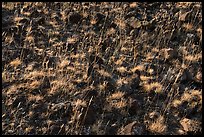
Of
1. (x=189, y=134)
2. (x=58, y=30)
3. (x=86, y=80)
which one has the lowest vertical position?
(x=189, y=134)

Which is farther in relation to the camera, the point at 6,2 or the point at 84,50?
the point at 6,2

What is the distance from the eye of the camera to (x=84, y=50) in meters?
7.86

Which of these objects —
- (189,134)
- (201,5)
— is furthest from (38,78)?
(201,5)

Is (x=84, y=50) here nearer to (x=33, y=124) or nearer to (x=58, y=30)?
(x=58, y=30)

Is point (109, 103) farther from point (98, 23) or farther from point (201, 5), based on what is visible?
point (201, 5)

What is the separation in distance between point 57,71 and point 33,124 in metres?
1.32

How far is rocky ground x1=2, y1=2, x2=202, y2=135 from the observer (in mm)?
6297

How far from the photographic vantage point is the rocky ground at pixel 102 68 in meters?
6.30

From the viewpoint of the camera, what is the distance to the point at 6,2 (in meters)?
9.20

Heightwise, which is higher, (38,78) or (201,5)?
(201,5)

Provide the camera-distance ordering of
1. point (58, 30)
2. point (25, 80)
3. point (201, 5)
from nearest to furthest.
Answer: point (25, 80), point (58, 30), point (201, 5)

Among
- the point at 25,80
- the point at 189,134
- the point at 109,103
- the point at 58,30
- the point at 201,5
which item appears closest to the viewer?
the point at 189,134

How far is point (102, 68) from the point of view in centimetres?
740

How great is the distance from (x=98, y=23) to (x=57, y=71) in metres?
1.89
